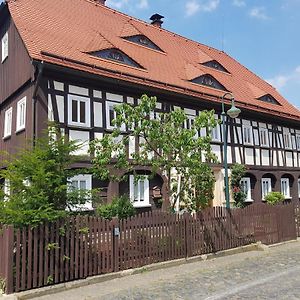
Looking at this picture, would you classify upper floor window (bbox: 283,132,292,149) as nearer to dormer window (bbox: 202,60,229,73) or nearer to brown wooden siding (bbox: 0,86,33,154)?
dormer window (bbox: 202,60,229,73)

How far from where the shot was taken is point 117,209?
1282cm

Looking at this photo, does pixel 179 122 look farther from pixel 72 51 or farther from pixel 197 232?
pixel 72 51

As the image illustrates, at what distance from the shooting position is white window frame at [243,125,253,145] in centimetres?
1973

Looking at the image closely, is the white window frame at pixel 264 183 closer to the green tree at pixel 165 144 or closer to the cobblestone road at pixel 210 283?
the cobblestone road at pixel 210 283

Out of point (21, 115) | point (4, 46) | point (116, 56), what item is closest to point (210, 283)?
point (21, 115)

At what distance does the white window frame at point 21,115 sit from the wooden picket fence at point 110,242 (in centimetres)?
649

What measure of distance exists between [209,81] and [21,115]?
30.9ft

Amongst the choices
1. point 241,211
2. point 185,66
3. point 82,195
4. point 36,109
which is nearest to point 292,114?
point 185,66

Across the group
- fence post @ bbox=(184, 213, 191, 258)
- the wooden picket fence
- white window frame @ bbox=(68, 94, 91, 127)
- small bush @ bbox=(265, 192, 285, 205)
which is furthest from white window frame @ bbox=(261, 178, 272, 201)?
fence post @ bbox=(184, 213, 191, 258)

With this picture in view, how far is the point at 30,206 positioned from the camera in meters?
7.75

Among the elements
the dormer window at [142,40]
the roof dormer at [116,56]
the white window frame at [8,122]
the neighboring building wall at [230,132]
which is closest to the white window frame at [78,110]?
the neighboring building wall at [230,132]

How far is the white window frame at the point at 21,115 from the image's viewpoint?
13.7 m

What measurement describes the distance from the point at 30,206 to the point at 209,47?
850 inches

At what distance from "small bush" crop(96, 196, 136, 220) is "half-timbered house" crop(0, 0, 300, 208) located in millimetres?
1044
